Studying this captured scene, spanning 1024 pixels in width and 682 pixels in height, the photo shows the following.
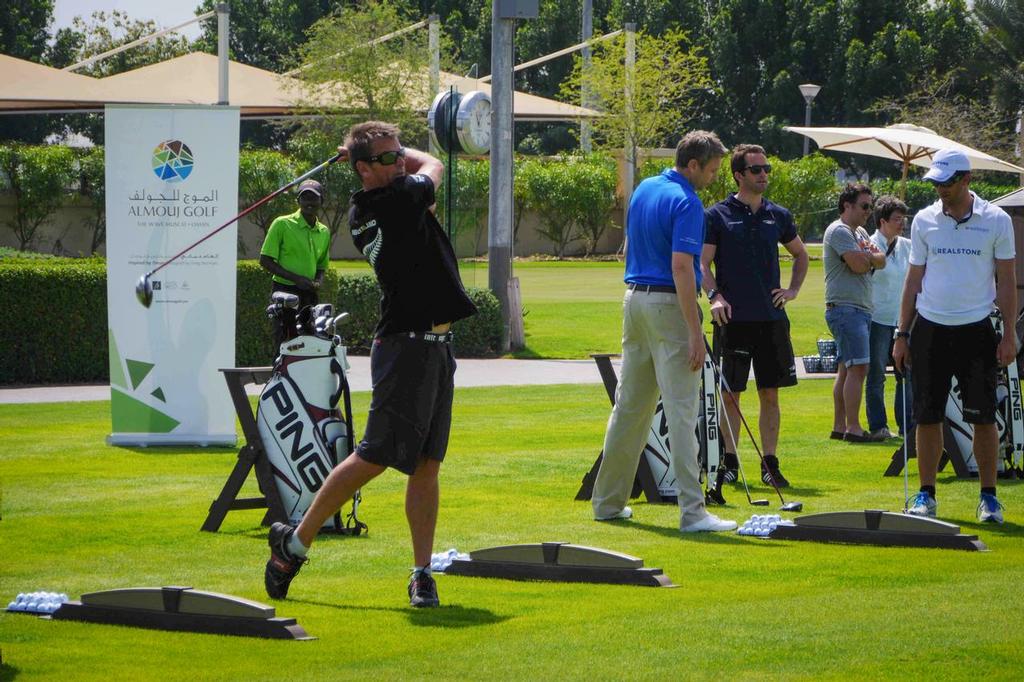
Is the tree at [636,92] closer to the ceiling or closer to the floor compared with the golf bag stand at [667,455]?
closer to the ceiling

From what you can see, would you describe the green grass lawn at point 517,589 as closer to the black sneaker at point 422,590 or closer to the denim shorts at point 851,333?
the black sneaker at point 422,590

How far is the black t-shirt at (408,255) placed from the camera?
20.9 ft

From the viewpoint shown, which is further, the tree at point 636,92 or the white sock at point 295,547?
the tree at point 636,92

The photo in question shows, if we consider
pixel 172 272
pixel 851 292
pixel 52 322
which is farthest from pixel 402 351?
pixel 52 322

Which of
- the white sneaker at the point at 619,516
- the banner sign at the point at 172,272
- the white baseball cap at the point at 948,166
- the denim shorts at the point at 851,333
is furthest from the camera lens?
the denim shorts at the point at 851,333

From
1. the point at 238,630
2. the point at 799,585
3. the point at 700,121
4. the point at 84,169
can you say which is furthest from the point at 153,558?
the point at 700,121

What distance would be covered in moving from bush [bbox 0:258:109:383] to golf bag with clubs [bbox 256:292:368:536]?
9.29m

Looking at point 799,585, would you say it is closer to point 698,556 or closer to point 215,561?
point 698,556

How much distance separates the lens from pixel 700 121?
2857 inches

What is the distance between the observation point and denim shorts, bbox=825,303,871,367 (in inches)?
478

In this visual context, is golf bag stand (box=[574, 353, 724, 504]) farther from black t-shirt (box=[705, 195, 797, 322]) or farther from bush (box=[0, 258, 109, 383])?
bush (box=[0, 258, 109, 383])

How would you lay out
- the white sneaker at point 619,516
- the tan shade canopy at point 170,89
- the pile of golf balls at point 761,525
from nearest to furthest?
the pile of golf balls at point 761,525
the white sneaker at point 619,516
the tan shade canopy at point 170,89

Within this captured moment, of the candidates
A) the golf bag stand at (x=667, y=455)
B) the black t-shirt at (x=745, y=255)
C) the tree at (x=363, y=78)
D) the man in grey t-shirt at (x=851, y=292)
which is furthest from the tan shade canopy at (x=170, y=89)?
the golf bag stand at (x=667, y=455)

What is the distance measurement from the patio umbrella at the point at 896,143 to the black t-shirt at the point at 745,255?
3.48 metres
